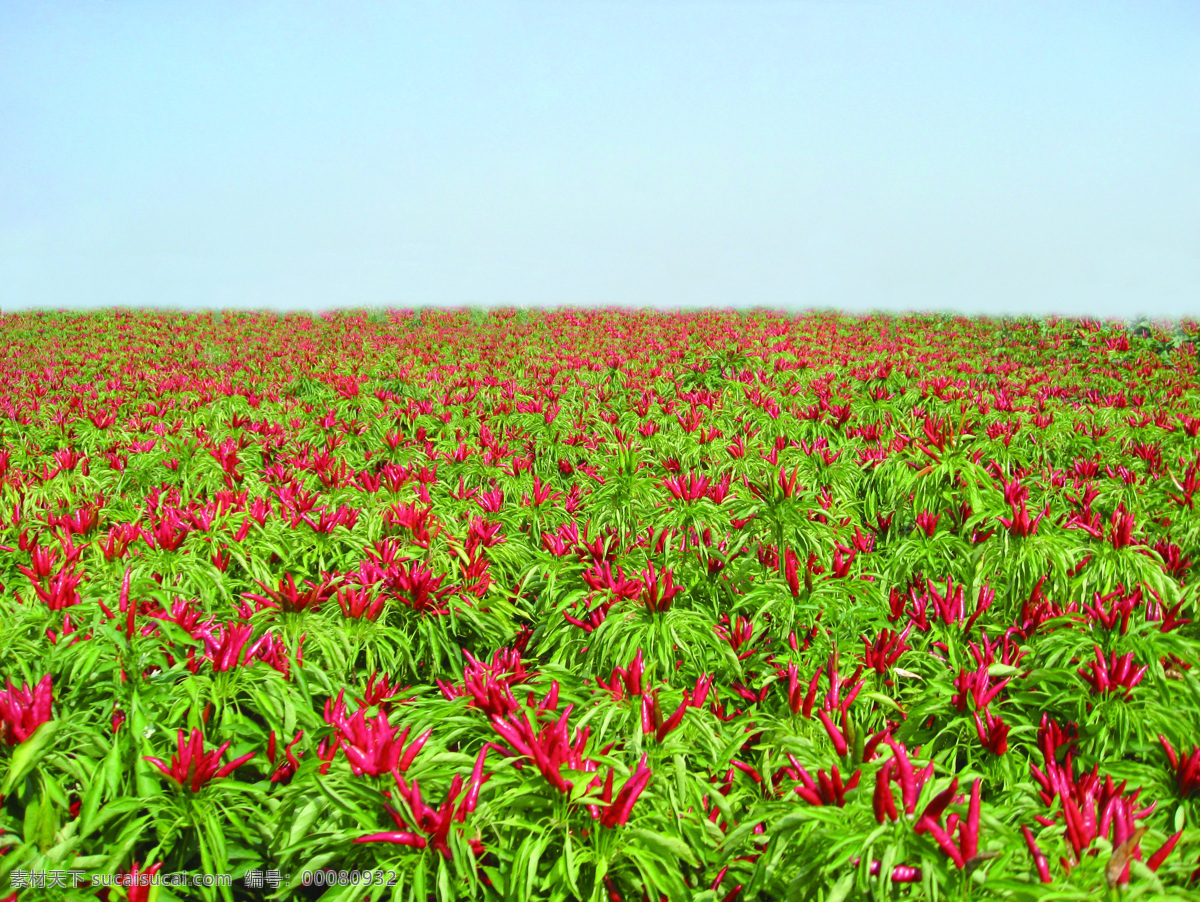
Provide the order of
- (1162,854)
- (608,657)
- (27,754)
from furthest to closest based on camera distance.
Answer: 1. (608,657)
2. (27,754)
3. (1162,854)

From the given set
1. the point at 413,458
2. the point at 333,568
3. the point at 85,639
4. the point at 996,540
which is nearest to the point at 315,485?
the point at 413,458

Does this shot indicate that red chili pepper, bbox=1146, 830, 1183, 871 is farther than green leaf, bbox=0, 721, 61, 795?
No

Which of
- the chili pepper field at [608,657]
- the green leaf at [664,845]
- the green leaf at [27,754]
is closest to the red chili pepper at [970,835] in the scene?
the chili pepper field at [608,657]

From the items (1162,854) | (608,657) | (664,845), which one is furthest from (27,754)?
(1162,854)

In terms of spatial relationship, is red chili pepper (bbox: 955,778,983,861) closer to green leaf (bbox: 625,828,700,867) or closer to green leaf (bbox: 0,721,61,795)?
green leaf (bbox: 625,828,700,867)

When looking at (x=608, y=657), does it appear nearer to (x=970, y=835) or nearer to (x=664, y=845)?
(x=664, y=845)

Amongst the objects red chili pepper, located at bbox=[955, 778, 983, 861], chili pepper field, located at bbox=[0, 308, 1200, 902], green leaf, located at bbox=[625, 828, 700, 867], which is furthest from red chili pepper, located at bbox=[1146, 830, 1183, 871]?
green leaf, located at bbox=[625, 828, 700, 867]

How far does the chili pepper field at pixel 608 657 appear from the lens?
151 cm

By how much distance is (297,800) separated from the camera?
170 cm

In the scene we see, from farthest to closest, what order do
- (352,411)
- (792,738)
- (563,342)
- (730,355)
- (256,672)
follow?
(563,342) < (730,355) < (352,411) < (256,672) < (792,738)

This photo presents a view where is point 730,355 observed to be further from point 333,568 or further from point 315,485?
point 333,568

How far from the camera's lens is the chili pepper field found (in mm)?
1513

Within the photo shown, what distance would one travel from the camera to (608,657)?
8.64 feet

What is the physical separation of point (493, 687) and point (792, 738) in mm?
828
